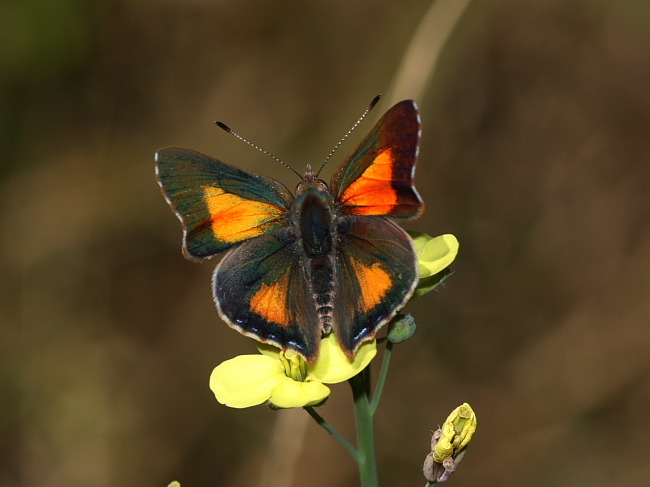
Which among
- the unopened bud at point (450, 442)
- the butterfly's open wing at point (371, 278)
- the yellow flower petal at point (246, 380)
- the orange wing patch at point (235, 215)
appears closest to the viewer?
the butterfly's open wing at point (371, 278)

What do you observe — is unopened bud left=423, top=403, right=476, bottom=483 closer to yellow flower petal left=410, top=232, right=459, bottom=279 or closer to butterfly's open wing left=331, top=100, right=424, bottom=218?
yellow flower petal left=410, top=232, right=459, bottom=279

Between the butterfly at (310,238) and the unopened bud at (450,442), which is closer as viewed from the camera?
the butterfly at (310,238)

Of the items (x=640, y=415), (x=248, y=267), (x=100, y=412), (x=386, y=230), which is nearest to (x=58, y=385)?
(x=100, y=412)

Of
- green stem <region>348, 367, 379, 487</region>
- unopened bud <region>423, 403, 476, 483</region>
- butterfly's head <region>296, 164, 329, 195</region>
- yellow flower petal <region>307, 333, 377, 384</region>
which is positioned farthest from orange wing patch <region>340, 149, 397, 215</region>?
unopened bud <region>423, 403, 476, 483</region>

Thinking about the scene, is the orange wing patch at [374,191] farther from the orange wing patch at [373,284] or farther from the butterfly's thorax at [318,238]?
the orange wing patch at [373,284]

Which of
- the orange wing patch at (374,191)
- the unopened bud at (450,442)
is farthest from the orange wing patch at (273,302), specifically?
the unopened bud at (450,442)

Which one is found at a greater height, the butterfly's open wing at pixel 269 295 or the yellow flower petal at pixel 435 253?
the yellow flower petal at pixel 435 253

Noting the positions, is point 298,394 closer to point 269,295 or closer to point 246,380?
point 246,380

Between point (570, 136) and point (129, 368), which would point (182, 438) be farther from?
point (570, 136)
